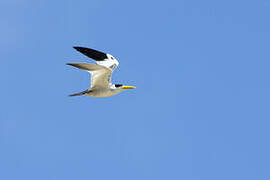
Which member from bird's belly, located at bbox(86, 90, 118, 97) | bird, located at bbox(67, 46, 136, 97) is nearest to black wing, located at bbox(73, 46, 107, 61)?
bird, located at bbox(67, 46, 136, 97)

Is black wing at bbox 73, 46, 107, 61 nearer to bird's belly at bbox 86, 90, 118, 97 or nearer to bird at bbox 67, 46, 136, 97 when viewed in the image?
bird at bbox 67, 46, 136, 97

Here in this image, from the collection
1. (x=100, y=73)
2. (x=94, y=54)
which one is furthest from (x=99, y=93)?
(x=94, y=54)

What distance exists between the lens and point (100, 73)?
24469mm

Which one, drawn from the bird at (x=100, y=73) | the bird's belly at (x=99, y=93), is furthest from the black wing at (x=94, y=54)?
the bird's belly at (x=99, y=93)

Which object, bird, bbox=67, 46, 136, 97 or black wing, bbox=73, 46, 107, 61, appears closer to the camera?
bird, bbox=67, 46, 136, 97

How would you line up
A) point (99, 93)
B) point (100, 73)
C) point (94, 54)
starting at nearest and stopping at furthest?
point (100, 73) → point (99, 93) → point (94, 54)

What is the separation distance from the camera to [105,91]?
25.7 m

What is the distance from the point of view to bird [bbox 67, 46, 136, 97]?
78.4 ft

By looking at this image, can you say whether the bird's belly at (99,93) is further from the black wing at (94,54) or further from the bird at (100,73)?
the black wing at (94,54)

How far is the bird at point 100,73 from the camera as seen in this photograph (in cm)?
2388

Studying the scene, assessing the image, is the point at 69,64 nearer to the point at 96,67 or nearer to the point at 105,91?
the point at 96,67

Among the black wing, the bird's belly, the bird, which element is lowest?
the bird's belly

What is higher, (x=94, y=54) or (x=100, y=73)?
(x=94, y=54)

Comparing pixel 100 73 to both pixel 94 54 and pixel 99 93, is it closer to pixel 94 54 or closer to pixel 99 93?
pixel 99 93
